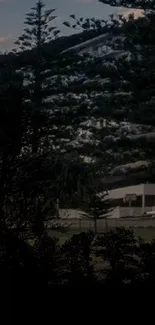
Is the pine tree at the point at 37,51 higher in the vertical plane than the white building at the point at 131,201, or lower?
higher

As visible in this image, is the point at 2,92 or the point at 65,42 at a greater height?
the point at 65,42

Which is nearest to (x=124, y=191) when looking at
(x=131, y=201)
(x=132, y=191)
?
(x=132, y=191)

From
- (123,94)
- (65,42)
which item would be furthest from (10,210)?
(65,42)

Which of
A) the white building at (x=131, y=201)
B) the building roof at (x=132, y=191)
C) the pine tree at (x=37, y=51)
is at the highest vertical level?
the pine tree at (x=37, y=51)

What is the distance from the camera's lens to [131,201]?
23.9 ft

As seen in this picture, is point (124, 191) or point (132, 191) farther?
point (132, 191)

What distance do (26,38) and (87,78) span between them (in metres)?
1.19

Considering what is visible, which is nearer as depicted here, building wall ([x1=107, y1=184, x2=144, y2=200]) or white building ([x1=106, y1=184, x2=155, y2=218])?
white building ([x1=106, y1=184, x2=155, y2=218])

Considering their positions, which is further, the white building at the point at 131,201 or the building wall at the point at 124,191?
the building wall at the point at 124,191

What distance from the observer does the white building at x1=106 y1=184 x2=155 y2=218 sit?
23.1ft

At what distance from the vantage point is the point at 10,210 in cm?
301

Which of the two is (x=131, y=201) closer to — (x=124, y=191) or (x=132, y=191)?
(x=124, y=191)

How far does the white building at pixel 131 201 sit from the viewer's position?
704cm

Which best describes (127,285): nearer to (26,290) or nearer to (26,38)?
(26,290)
